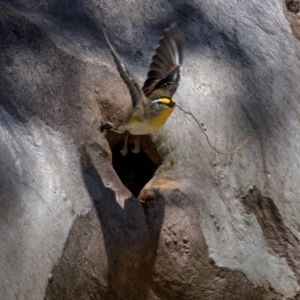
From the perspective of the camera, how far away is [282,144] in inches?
181

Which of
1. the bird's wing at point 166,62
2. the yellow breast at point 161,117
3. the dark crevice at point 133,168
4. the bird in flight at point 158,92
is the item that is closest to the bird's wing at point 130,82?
the bird in flight at point 158,92

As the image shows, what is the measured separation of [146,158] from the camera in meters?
4.42

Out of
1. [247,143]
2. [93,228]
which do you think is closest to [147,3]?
[247,143]

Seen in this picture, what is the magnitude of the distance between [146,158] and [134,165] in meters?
0.10

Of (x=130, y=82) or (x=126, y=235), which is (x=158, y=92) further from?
(x=126, y=235)

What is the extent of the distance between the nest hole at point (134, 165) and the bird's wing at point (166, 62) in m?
0.46

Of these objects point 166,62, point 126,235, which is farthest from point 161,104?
point 126,235

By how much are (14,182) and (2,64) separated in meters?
0.76

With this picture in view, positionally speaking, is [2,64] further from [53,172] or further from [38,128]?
[53,172]

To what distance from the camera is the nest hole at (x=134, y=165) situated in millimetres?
4270

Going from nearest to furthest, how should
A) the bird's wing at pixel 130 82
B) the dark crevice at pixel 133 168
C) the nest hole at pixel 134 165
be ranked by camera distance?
the bird's wing at pixel 130 82 < the nest hole at pixel 134 165 < the dark crevice at pixel 133 168

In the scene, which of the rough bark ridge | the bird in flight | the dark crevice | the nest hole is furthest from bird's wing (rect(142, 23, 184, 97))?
the dark crevice

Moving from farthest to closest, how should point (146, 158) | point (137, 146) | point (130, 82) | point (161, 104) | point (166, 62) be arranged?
point (146, 158), point (137, 146), point (166, 62), point (161, 104), point (130, 82)

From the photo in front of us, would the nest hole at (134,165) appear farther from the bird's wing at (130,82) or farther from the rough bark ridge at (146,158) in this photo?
the bird's wing at (130,82)
